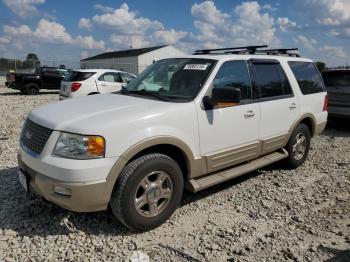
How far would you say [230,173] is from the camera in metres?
4.51

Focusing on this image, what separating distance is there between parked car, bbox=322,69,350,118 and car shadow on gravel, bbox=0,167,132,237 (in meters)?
7.20

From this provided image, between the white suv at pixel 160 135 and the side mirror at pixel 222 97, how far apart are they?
0.01m

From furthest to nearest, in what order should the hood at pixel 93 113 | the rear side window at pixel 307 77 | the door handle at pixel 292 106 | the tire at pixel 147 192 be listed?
the rear side window at pixel 307 77 → the door handle at pixel 292 106 → the tire at pixel 147 192 → the hood at pixel 93 113

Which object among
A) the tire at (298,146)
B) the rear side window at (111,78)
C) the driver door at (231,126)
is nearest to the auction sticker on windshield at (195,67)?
the driver door at (231,126)

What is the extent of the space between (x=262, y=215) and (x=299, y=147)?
7.00 feet

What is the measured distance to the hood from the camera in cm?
330

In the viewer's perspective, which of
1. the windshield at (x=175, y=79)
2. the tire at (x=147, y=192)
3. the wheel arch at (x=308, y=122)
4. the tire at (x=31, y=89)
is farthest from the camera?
the tire at (x=31, y=89)

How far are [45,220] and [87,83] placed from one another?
394 inches

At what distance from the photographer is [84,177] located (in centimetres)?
316

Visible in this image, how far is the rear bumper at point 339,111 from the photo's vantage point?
8867 mm

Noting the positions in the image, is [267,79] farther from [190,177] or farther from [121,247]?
[121,247]

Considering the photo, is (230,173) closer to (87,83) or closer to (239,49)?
(239,49)

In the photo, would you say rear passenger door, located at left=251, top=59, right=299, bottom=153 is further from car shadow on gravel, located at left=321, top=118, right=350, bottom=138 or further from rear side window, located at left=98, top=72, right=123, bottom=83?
rear side window, located at left=98, top=72, right=123, bottom=83

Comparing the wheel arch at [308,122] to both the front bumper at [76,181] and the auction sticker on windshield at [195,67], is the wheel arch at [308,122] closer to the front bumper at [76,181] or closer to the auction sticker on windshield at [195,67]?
the auction sticker on windshield at [195,67]
